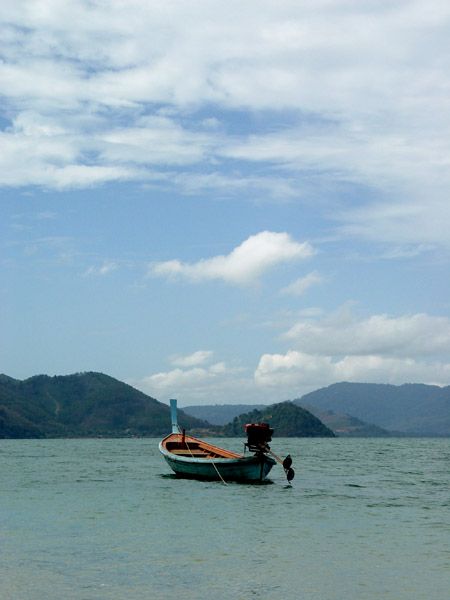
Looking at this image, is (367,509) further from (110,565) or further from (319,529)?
(110,565)

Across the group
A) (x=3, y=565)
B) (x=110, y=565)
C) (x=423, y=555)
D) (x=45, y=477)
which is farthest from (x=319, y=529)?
(x=45, y=477)

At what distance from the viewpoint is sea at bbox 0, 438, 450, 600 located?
22.4 metres

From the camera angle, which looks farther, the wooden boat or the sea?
the wooden boat

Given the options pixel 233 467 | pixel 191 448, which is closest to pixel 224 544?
pixel 233 467

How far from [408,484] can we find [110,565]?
1857 inches

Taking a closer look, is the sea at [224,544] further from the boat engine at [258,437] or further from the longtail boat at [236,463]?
the boat engine at [258,437]

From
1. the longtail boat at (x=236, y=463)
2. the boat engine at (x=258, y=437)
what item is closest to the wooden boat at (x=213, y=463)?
the longtail boat at (x=236, y=463)

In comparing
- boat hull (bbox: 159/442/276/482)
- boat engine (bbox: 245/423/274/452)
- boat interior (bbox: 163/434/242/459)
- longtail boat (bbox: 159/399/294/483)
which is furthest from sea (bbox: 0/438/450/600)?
boat interior (bbox: 163/434/242/459)

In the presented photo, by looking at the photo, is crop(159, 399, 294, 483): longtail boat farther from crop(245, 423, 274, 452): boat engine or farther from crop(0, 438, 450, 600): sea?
crop(0, 438, 450, 600): sea

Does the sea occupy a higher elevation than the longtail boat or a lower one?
lower

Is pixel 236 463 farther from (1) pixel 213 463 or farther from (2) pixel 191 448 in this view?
(2) pixel 191 448

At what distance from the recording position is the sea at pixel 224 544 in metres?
22.4

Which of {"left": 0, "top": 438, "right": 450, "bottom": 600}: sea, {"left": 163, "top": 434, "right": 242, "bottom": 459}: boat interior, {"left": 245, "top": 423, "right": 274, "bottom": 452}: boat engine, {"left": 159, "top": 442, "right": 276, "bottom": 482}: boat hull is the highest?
{"left": 245, "top": 423, "right": 274, "bottom": 452}: boat engine

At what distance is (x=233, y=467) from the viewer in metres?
55.7
